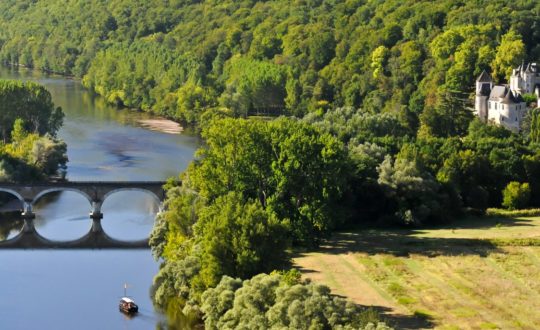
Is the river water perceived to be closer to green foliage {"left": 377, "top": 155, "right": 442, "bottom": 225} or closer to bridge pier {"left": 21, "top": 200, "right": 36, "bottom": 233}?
bridge pier {"left": 21, "top": 200, "right": 36, "bottom": 233}

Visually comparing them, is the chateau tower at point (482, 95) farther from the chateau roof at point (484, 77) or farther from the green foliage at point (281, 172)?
the green foliage at point (281, 172)

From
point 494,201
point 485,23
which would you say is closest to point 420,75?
point 485,23

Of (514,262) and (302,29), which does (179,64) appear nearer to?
(302,29)

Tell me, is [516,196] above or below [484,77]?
below

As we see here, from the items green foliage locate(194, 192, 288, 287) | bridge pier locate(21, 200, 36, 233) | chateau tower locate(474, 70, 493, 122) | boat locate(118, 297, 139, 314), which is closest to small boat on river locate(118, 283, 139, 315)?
boat locate(118, 297, 139, 314)

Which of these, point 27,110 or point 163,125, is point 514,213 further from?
point 163,125

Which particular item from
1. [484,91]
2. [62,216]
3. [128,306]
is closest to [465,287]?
[128,306]
